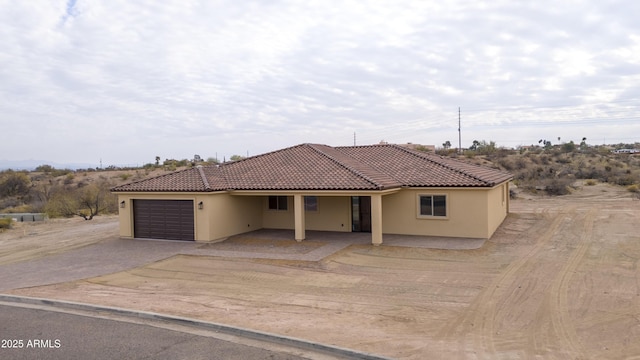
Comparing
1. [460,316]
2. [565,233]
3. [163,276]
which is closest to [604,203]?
[565,233]

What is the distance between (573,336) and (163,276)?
10970 millimetres

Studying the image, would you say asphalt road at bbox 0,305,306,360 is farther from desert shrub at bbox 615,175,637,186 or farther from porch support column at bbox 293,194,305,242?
desert shrub at bbox 615,175,637,186

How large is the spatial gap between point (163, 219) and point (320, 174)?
23.8 feet

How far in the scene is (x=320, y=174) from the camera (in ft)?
69.5

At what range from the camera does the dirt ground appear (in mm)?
8453

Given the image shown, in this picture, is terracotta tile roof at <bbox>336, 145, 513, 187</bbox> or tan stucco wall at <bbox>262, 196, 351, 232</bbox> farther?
tan stucco wall at <bbox>262, 196, 351, 232</bbox>

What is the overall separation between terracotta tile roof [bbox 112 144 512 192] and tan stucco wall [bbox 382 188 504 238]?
18.5 inches

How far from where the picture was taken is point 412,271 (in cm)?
Answer: 1447

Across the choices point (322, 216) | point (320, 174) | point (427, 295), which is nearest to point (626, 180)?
point (322, 216)

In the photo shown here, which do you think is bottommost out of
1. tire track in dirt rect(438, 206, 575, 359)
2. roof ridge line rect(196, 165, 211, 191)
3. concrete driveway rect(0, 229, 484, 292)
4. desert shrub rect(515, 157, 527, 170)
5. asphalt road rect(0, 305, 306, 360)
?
tire track in dirt rect(438, 206, 575, 359)

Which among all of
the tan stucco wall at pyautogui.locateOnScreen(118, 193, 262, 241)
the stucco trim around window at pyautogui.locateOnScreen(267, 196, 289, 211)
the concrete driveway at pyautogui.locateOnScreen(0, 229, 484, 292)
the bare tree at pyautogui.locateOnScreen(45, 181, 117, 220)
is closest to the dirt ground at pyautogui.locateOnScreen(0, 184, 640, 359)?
the concrete driveway at pyautogui.locateOnScreen(0, 229, 484, 292)

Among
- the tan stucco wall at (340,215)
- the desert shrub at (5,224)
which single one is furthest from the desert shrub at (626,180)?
the desert shrub at (5,224)

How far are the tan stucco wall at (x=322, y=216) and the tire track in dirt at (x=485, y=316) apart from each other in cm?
839

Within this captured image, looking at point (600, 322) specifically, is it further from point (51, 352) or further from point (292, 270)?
point (51, 352)
